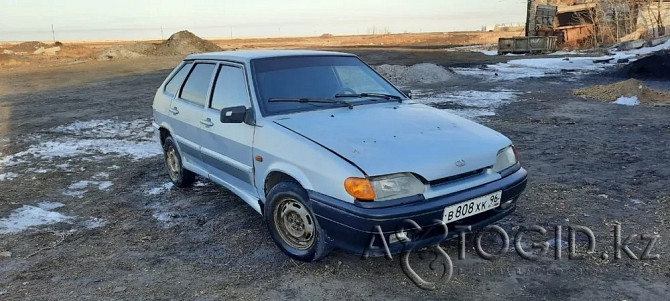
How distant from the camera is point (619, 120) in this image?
30.1 feet

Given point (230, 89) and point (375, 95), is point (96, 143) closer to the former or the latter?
point (230, 89)

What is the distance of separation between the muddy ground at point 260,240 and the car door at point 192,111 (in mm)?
528

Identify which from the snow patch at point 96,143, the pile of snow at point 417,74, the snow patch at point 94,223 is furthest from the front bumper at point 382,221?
the pile of snow at point 417,74

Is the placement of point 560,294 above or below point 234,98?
below

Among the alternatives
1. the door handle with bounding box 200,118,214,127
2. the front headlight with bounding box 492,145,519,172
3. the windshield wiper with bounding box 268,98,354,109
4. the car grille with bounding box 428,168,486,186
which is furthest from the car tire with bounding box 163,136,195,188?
the front headlight with bounding box 492,145,519,172

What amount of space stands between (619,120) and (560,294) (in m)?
7.31

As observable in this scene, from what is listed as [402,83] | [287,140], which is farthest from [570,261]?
[402,83]

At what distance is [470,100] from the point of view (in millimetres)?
12602

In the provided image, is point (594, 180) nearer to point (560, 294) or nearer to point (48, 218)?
point (560, 294)

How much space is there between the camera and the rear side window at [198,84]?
475cm

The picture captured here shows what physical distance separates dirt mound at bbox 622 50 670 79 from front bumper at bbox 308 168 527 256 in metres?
16.6

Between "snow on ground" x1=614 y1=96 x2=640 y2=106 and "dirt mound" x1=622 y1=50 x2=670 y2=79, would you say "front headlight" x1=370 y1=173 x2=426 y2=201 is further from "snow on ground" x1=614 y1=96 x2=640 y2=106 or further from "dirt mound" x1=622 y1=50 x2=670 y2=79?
"dirt mound" x1=622 y1=50 x2=670 y2=79

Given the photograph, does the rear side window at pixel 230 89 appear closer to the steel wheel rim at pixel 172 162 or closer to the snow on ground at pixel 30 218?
the steel wheel rim at pixel 172 162

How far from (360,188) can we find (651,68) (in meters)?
17.7
